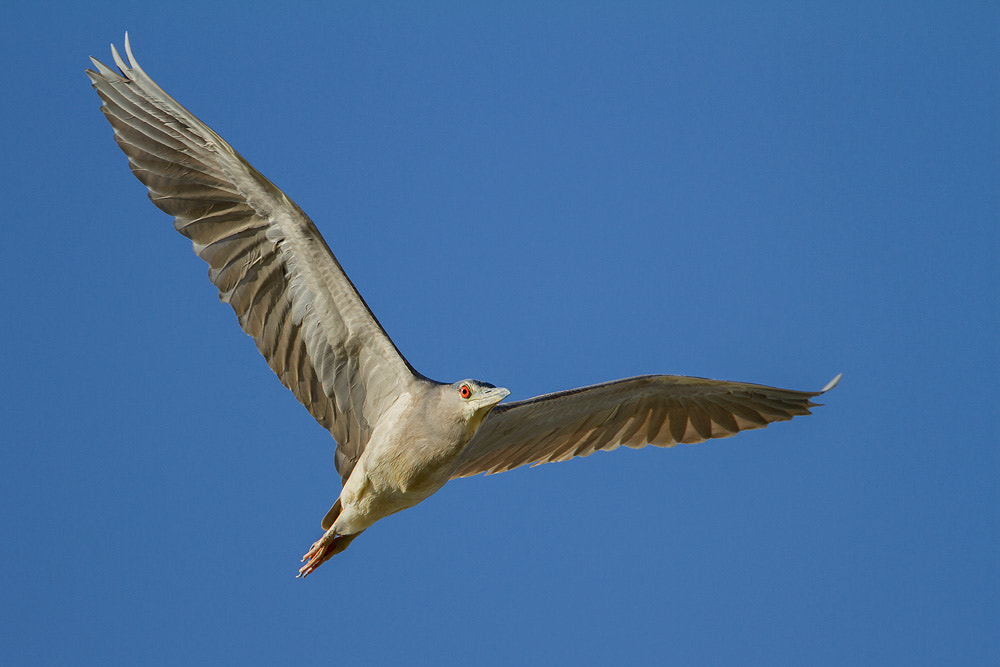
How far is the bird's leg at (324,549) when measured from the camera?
9.88 meters

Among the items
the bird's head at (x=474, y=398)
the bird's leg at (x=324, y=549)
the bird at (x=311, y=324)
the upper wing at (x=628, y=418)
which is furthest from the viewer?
the upper wing at (x=628, y=418)

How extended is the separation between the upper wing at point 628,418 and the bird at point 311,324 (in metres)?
0.19

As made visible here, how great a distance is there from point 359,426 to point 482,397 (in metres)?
1.52

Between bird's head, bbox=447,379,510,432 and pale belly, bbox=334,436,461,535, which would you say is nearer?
bird's head, bbox=447,379,510,432

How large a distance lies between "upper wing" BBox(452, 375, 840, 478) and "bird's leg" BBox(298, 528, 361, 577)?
1242 mm

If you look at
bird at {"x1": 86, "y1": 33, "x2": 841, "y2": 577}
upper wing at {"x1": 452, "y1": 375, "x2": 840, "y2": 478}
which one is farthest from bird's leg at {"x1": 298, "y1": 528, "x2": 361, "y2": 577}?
upper wing at {"x1": 452, "y1": 375, "x2": 840, "y2": 478}

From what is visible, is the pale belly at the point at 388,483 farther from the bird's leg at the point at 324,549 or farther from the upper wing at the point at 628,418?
the upper wing at the point at 628,418

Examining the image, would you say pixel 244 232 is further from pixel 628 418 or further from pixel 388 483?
pixel 628 418

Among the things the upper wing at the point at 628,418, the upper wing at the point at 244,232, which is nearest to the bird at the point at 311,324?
the upper wing at the point at 244,232

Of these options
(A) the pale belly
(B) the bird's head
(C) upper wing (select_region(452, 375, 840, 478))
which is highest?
(C) upper wing (select_region(452, 375, 840, 478))

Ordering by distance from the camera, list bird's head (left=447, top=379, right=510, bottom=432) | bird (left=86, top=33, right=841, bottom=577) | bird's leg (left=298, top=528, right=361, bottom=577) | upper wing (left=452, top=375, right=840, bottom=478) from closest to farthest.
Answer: bird's head (left=447, top=379, right=510, bottom=432), bird (left=86, top=33, right=841, bottom=577), bird's leg (left=298, top=528, right=361, bottom=577), upper wing (left=452, top=375, right=840, bottom=478)

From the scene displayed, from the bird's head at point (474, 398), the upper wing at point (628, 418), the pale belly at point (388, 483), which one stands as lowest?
the pale belly at point (388, 483)

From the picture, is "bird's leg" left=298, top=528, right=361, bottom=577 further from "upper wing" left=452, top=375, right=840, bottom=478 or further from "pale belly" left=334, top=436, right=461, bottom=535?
"upper wing" left=452, top=375, right=840, bottom=478

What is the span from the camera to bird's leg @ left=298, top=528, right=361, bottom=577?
32.4 ft
